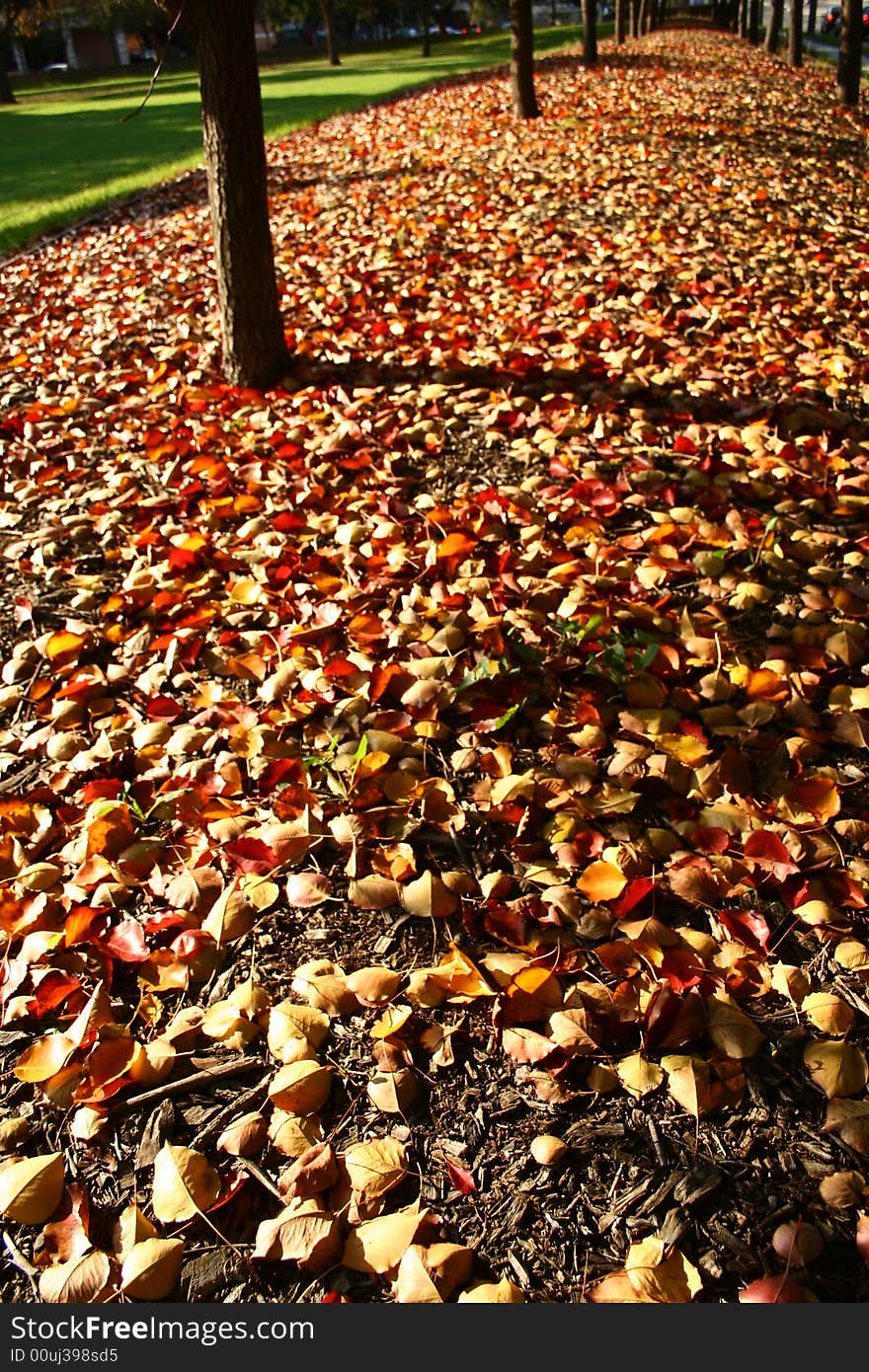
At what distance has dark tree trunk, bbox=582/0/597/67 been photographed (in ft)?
56.5

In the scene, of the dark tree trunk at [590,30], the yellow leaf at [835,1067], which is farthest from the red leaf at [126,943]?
the dark tree trunk at [590,30]

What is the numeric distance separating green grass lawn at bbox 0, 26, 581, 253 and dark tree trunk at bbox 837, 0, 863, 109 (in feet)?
30.6

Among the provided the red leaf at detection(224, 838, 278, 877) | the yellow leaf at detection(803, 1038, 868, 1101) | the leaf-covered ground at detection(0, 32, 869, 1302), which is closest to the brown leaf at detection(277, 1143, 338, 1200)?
the leaf-covered ground at detection(0, 32, 869, 1302)

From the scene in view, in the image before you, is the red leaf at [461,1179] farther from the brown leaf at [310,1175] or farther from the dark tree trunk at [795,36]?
the dark tree trunk at [795,36]

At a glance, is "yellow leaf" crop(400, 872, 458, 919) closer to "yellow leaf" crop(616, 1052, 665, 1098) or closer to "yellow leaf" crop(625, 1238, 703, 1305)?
"yellow leaf" crop(616, 1052, 665, 1098)

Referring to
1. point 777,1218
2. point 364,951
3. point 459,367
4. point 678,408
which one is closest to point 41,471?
point 459,367

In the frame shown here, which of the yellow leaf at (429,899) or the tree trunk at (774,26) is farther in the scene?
the tree trunk at (774,26)

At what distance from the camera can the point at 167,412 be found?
480cm

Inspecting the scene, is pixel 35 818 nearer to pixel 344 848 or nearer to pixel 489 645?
pixel 344 848

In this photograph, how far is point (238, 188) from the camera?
14.4 feet

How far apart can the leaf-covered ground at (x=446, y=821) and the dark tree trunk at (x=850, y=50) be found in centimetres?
959

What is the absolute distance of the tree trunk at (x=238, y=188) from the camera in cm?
398

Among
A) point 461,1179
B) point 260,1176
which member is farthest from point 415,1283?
point 260,1176

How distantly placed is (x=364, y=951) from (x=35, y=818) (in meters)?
1.02
